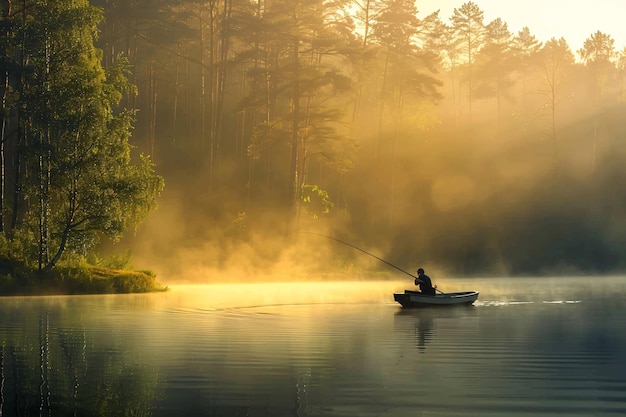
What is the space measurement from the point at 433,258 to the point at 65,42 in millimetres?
43751

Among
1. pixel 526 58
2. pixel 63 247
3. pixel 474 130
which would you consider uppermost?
pixel 526 58

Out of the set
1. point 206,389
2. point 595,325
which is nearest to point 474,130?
point 595,325

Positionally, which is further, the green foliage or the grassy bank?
the green foliage

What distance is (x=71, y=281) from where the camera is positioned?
163 ft

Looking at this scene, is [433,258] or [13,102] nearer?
[13,102]

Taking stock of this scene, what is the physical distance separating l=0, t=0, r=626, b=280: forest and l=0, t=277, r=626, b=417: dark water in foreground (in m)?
21.7

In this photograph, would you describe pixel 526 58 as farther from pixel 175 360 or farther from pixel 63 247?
pixel 175 360

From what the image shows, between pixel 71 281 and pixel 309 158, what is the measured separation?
4369 cm

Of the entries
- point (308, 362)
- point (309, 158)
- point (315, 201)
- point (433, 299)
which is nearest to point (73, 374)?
point (308, 362)

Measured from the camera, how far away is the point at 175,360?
19406 millimetres

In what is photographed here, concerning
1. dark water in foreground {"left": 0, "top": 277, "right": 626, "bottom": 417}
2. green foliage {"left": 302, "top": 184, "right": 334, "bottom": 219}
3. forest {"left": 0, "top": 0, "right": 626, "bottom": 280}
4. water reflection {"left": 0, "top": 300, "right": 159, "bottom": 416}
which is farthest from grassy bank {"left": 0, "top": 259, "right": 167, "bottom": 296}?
green foliage {"left": 302, "top": 184, "right": 334, "bottom": 219}

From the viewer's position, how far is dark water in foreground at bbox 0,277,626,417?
13359 millimetres

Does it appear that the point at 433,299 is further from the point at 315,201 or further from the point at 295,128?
the point at 315,201

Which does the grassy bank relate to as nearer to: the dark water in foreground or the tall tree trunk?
the dark water in foreground
